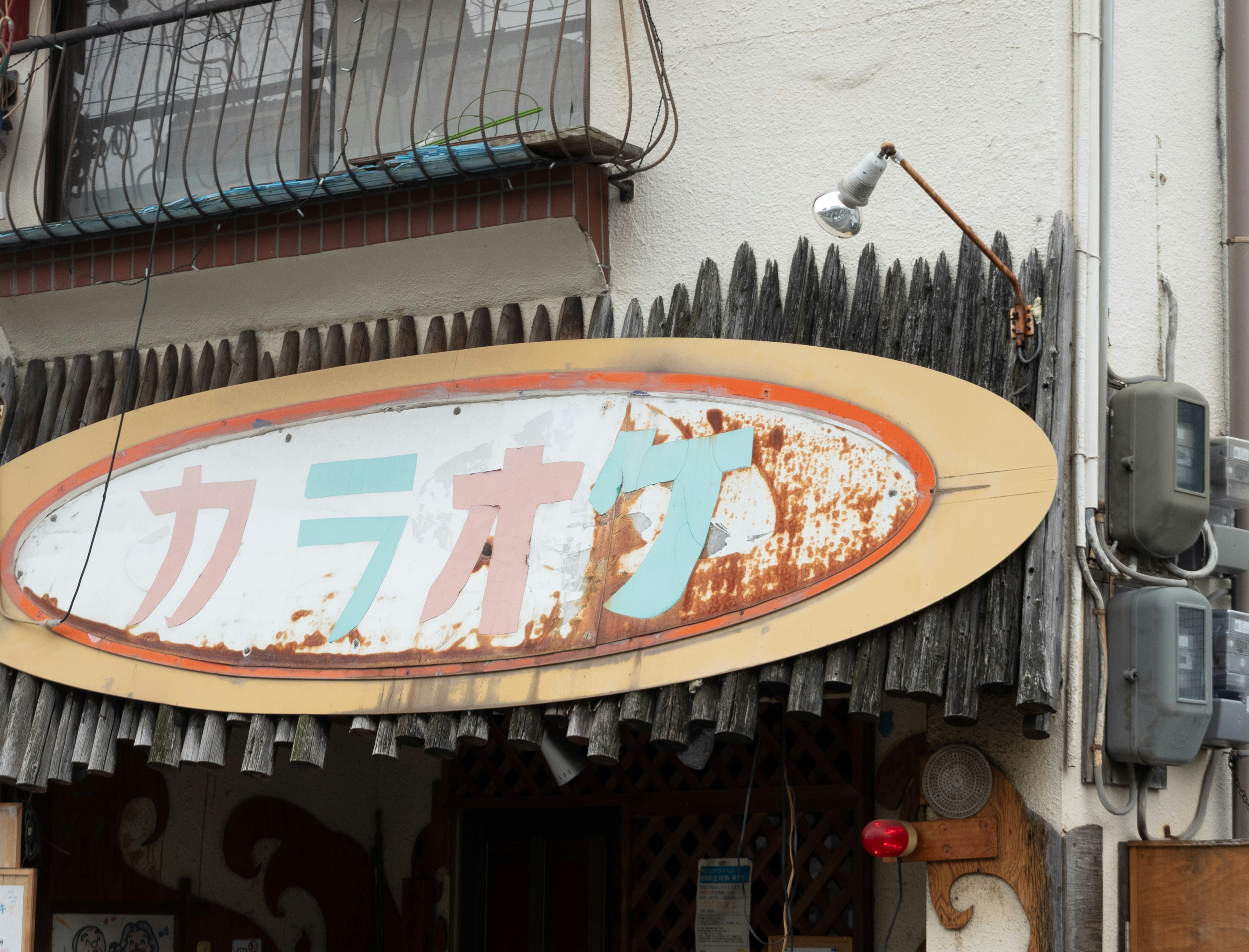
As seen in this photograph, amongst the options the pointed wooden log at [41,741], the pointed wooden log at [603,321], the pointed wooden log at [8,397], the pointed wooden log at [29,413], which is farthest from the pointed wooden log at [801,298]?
the pointed wooden log at [8,397]

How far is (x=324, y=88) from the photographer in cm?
725

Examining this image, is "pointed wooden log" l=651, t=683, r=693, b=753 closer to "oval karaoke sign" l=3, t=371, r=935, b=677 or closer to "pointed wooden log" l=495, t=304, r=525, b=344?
"oval karaoke sign" l=3, t=371, r=935, b=677

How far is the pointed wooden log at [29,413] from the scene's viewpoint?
294 inches

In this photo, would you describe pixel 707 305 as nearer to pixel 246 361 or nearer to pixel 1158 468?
pixel 1158 468

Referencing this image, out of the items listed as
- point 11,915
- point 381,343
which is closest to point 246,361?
point 381,343

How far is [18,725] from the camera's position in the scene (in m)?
6.48

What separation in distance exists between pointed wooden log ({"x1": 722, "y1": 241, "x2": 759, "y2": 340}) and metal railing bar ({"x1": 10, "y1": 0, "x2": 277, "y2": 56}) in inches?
99.9

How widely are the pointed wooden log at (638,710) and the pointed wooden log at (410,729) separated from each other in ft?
2.72

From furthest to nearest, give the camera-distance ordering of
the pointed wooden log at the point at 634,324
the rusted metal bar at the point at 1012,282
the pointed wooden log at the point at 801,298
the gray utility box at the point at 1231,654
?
the pointed wooden log at the point at 634,324, the pointed wooden log at the point at 801,298, the gray utility box at the point at 1231,654, the rusted metal bar at the point at 1012,282

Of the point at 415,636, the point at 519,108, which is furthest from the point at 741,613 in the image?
the point at 519,108

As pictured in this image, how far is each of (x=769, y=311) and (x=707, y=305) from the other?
29 cm

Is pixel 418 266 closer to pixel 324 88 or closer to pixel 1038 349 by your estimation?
pixel 324 88

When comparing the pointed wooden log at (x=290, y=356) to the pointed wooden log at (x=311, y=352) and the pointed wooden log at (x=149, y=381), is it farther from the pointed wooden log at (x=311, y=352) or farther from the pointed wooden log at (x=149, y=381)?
the pointed wooden log at (x=149, y=381)

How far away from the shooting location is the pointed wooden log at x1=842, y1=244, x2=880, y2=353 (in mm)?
5715
